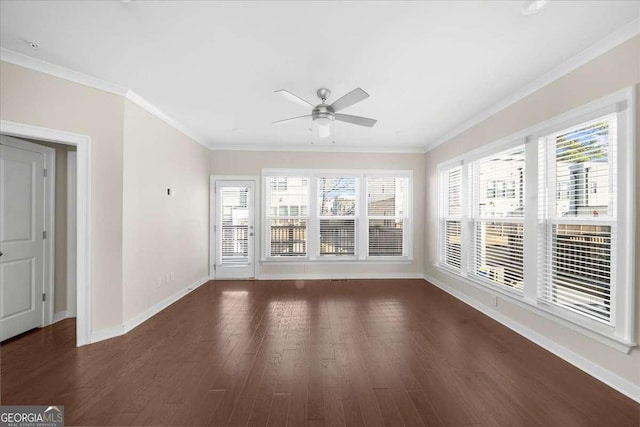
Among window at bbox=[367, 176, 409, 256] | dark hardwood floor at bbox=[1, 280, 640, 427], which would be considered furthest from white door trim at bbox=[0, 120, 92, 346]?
window at bbox=[367, 176, 409, 256]

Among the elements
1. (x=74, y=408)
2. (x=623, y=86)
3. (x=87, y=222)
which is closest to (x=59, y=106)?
(x=87, y=222)

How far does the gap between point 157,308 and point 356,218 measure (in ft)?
12.5

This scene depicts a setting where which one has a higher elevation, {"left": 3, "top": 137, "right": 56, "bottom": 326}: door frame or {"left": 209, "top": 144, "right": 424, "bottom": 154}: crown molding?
{"left": 209, "top": 144, "right": 424, "bottom": 154}: crown molding

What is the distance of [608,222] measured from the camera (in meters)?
2.18

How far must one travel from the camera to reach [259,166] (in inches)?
219

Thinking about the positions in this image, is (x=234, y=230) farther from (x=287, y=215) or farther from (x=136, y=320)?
(x=136, y=320)

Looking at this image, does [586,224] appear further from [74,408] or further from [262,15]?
[74,408]

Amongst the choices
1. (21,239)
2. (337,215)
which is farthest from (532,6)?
(21,239)

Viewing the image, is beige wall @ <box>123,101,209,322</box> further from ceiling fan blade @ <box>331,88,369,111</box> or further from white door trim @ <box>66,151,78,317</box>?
ceiling fan blade @ <box>331,88,369,111</box>

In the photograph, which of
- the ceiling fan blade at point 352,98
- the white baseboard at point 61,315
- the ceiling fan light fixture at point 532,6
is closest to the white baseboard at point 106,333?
the white baseboard at point 61,315

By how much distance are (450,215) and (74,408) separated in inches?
202

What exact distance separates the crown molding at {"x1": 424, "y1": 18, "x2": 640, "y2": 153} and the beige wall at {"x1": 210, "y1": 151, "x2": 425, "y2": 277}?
1873 mm

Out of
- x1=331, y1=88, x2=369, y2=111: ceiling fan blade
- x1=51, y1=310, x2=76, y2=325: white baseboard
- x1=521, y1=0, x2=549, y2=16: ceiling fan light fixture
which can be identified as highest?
x1=521, y1=0, x2=549, y2=16: ceiling fan light fixture

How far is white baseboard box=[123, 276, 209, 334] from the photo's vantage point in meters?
3.14
